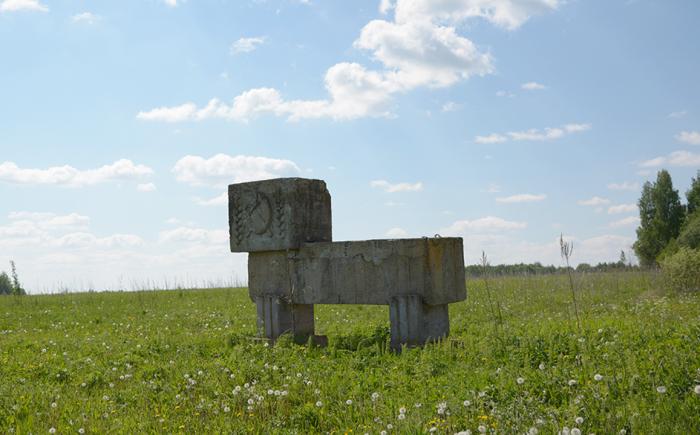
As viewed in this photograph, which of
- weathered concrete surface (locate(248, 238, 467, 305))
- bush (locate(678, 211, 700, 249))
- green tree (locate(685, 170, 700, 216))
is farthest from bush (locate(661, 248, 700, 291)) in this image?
green tree (locate(685, 170, 700, 216))

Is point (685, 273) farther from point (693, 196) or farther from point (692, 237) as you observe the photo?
point (693, 196)

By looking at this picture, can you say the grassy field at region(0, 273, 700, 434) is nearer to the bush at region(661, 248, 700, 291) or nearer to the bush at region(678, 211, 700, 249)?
the bush at region(661, 248, 700, 291)

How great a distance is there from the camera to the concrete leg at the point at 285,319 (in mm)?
10398

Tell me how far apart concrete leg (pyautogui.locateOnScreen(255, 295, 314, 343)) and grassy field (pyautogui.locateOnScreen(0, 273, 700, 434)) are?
1.28ft

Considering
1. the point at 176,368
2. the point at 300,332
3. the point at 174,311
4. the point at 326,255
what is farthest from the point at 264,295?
the point at 174,311

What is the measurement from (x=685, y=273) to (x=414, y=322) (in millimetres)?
14033

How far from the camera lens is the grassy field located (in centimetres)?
502

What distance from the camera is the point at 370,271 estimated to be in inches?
368

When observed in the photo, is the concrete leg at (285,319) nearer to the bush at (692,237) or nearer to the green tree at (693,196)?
the bush at (692,237)

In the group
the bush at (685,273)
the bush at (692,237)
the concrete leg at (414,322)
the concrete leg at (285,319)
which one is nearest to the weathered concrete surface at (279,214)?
the concrete leg at (285,319)

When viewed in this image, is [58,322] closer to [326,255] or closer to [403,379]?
[326,255]

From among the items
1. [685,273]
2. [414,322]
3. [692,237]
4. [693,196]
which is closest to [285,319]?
[414,322]

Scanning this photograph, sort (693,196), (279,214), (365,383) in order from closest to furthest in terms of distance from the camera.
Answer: (365,383)
(279,214)
(693,196)

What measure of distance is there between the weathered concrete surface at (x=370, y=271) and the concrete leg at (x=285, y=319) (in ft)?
0.60
